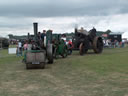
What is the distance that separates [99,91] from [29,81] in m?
2.55

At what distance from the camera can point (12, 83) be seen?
275 inches

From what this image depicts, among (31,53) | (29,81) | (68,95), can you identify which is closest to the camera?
(68,95)

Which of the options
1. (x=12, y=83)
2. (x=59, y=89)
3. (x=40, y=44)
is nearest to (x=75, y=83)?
(x=59, y=89)

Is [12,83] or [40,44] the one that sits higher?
[40,44]

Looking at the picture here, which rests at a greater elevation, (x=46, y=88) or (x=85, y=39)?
(x=85, y=39)

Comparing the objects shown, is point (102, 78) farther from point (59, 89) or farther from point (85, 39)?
point (85, 39)

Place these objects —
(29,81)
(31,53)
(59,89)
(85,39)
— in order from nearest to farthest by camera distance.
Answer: (59,89), (29,81), (31,53), (85,39)

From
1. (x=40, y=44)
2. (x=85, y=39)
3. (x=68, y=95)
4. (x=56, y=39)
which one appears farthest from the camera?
(x=85, y=39)

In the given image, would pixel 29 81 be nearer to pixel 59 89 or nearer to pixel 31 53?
pixel 59 89

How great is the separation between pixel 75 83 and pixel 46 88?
1.01 m

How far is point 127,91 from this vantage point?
566cm

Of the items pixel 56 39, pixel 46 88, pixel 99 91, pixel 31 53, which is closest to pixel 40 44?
pixel 31 53

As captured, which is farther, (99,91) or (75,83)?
(75,83)

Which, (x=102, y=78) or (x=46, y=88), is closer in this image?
(x=46, y=88)
